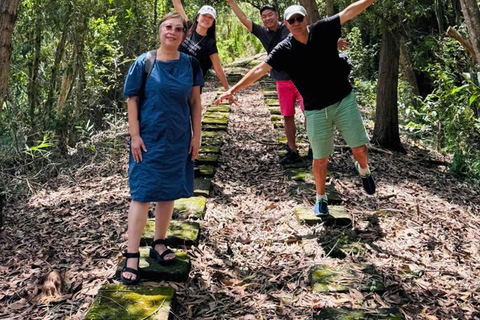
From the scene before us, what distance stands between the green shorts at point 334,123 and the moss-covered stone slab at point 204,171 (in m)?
1.61

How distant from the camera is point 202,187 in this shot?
5242 millimetres

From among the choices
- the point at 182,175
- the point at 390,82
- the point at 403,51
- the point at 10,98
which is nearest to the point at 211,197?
the point at 182,175

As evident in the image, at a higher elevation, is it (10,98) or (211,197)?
(10,98)

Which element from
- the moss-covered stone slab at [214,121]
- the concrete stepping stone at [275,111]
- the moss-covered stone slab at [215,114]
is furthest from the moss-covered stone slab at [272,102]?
the moss-covered stone slab at [214,121]

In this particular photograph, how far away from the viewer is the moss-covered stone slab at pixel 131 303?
2803 millimetres

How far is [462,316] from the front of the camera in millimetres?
3158

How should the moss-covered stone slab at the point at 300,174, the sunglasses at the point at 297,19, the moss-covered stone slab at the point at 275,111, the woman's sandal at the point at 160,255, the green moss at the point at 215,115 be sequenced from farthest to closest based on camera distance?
1. the moss-covered stone slab at the point at 275,111
2. the green moss at the point at 215,115
3. the moss-covered stone slab at the point at 300,174
4. the sunglasses at the point at 297,19
5. the woman's sandal at the point at 160,255

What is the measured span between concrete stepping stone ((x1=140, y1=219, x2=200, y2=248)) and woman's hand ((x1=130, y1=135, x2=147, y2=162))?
2.87 ft

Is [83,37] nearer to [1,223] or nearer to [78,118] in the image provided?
[78,118]

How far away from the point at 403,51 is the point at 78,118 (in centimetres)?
681

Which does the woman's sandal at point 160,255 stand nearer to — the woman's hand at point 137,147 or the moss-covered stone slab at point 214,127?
the woman's hand at point 137,147

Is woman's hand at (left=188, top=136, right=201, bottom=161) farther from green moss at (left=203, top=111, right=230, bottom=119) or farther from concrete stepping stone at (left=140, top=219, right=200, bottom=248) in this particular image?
green moss at (left=203, top=111, right=230, bottom=119)

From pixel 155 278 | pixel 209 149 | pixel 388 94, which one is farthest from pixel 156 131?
pixel 388 94

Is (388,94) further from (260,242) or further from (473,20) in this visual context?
(260,242)
